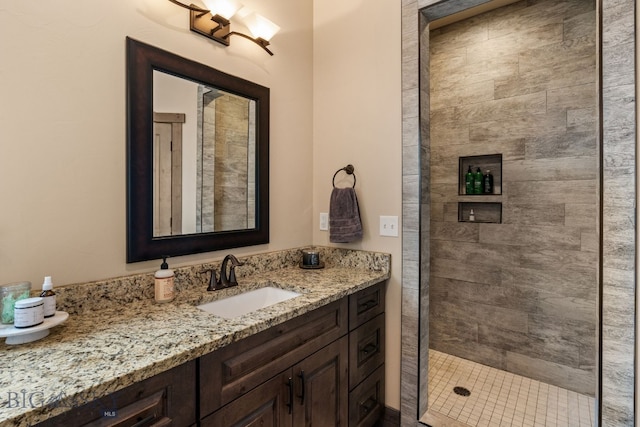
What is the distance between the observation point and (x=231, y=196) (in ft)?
5.52

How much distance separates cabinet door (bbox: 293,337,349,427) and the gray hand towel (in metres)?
0.60

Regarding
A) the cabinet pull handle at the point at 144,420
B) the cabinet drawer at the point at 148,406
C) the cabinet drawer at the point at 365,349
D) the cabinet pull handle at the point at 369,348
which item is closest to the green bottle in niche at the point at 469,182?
the cabinet drawer at the point at 365,349

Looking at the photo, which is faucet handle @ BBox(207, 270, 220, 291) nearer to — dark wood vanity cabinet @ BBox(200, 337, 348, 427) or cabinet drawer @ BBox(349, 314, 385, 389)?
dark wood vanity cabinet @ BBox(200, 337, 348, 427)

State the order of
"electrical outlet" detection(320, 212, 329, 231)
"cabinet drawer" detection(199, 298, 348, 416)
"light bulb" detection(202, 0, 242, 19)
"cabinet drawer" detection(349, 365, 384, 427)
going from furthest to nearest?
"electrical outlet" detection(320, 212, 329, 231), "cabinet drawer" detection(349, 365, 384, 427), "light bulb" detection(202, 0, 242, 19), "cabinet drawer" detection(199, 298, 348, 416)

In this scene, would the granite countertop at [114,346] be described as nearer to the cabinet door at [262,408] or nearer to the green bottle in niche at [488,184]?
the cabinet door at [262,408]

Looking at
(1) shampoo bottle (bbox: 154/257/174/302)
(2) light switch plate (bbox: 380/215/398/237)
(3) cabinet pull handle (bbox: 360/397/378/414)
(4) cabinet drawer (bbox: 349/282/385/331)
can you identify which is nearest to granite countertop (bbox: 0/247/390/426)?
(1) shampoo bottle (bbox: 154/257/174/302)

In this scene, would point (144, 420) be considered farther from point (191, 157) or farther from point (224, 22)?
point (224, 22)

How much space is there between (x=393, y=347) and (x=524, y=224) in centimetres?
138

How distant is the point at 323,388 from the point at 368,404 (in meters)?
0.50

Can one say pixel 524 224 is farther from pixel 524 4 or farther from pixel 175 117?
pixel 175 117

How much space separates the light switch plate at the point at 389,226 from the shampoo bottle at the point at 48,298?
4.90 ft

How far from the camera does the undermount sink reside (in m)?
1.41

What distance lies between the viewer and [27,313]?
884mm

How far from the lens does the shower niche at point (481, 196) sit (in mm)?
2477
